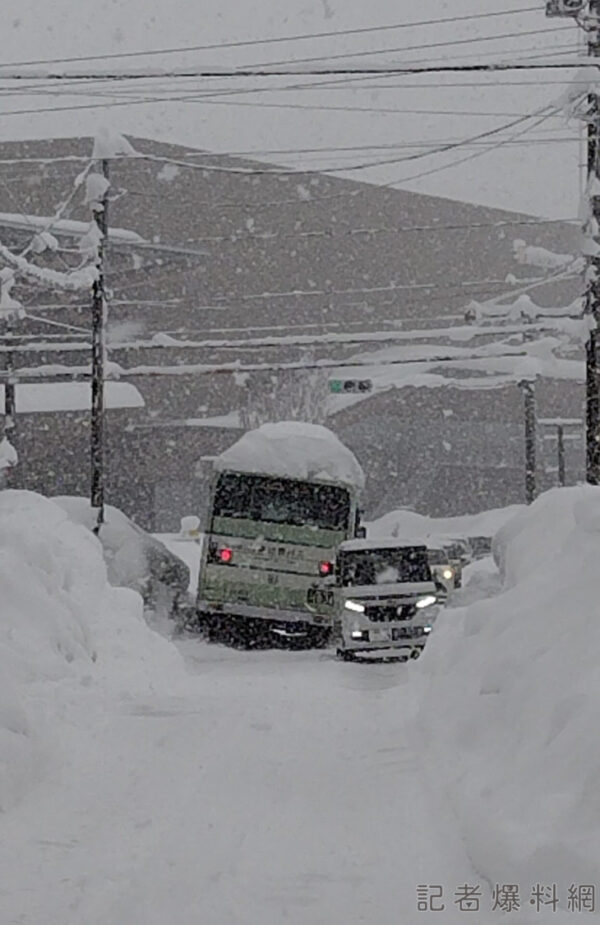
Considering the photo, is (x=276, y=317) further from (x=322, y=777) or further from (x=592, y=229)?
(x=322, y=777)

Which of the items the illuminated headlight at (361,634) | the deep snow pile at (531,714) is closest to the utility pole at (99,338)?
the illuminated headlight at (361,634)

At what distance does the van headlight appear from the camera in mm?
24659

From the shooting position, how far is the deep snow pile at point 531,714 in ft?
21.8

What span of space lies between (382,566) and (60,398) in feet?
112

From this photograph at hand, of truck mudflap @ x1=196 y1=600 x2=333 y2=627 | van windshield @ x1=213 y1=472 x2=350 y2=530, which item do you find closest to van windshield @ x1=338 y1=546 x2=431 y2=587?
truck mudflap @ x1=196 y1=600 x2=333 y2=627

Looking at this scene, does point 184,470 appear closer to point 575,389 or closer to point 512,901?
point 575,389

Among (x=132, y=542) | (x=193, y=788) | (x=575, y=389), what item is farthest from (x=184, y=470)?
(x=193, y=788)

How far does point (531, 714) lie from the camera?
851 cm

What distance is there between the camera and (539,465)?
7781 cm

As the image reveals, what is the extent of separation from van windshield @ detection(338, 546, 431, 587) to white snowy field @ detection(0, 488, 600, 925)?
26.2 feet

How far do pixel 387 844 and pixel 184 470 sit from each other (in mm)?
59072

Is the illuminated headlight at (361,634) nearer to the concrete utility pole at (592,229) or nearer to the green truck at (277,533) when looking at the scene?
the green truck at (277,533)

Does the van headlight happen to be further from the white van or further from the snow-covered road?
the snow-covered road

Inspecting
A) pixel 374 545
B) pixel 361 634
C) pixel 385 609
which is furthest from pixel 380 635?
pixel 374 545
